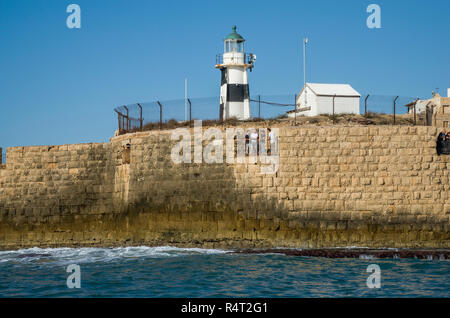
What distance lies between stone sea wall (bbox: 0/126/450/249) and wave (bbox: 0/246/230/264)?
51 centimetres

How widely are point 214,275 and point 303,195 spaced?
4.44 meters

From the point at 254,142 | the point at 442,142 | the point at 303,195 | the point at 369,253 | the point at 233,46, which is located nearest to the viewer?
the point at 369,253

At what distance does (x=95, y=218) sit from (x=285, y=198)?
591 centimetres

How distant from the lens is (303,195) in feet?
54.4

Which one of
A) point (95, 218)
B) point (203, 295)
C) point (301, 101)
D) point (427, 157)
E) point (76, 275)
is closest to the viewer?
point (203, 295)

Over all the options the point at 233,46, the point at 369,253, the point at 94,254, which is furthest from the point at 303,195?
the point at 233,46

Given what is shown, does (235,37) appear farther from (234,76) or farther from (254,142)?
(254,142)

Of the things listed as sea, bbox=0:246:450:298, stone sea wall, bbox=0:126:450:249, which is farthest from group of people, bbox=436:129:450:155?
sea, bbox=0:246:450:298

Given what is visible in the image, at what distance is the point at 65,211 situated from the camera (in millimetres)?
19094

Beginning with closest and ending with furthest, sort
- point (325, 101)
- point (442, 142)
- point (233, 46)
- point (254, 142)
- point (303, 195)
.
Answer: point (303, 195) → point (442, 142) → point (254, 142) → point (325, 101) → point (233, 46)

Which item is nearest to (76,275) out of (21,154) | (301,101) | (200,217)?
(200,217)

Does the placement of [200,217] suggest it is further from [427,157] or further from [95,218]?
[427,157]

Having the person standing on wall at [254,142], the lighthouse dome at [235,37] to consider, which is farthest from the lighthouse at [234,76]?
the person standing on wall at [254,142]

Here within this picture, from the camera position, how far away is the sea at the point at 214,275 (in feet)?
37.5
